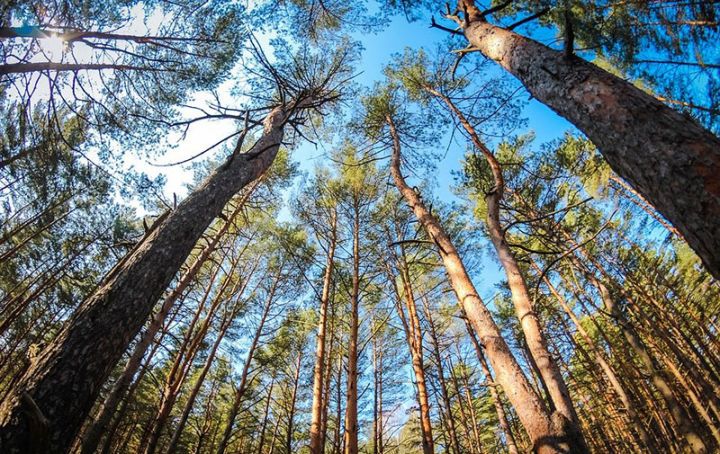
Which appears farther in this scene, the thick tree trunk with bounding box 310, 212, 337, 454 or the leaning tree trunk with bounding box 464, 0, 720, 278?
the thick tree trunk with bounding box 310, 212, 337, 454

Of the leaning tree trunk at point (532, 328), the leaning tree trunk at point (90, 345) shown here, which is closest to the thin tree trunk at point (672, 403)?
the leaning tree trunk at point (532, 328)

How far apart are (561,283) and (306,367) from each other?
11.6 m

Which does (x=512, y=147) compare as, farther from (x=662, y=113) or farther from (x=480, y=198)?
(x=662, y=113)

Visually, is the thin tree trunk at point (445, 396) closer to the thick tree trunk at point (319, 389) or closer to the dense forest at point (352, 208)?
the dense forest at point (352, 208)

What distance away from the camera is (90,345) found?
1774 mm

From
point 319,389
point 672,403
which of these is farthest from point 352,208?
point 672,403

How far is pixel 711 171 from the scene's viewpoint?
1.20 metres

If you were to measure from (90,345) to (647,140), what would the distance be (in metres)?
3.09

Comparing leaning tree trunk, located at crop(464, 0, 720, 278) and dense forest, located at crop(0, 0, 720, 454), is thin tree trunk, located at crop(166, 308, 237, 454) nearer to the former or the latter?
dense forest, located at crop(0, 0, 720, 454)

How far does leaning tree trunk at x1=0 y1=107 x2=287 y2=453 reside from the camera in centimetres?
140

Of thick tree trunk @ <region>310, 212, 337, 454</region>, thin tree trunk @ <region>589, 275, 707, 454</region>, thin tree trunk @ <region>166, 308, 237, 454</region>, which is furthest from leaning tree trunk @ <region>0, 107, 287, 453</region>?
thin tree trunk @ <region>589, 275, 707, 454</region>

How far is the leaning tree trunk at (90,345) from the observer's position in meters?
1.40

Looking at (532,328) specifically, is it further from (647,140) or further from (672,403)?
(672,403)

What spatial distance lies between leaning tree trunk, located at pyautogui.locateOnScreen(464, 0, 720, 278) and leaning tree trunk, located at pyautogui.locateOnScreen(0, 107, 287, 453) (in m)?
2.71
